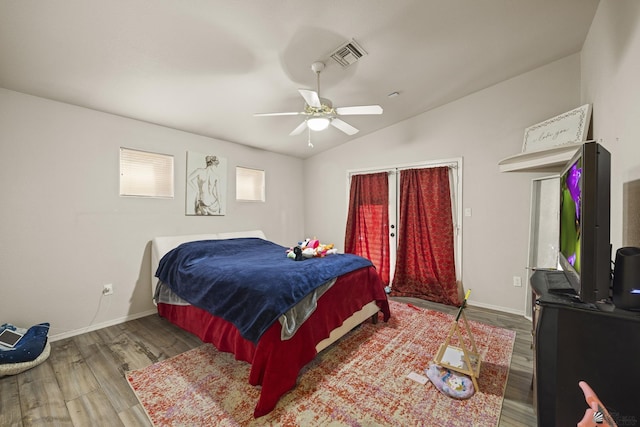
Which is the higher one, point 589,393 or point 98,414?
point 589,393

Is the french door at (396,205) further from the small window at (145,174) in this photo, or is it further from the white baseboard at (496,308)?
the small window at (145,174)

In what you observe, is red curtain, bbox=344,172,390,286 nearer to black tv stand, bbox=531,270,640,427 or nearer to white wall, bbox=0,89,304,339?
white wall, bbox=0,89,304,339

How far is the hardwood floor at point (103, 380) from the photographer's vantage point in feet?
5.31

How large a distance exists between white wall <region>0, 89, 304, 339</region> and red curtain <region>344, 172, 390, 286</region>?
260cm

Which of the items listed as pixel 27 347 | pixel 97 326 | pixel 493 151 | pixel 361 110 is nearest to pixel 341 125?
pixel 361 110

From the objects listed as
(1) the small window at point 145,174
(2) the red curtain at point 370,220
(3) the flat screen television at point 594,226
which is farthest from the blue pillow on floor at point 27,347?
(2) the red curtain at point 370,220

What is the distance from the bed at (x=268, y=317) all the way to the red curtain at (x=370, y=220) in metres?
1.45

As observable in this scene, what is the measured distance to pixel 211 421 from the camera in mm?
1583

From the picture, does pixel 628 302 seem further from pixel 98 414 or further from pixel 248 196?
pixel 248 196

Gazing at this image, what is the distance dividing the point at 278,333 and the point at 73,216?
8.37 ft

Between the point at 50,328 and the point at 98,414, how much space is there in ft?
5.10

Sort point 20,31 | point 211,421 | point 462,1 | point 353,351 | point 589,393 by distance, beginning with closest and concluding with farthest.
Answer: point 589,393 < point 211,421 < point 20,31 < point 462,1 < point 353,351

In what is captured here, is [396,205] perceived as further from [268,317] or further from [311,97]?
[268,317]

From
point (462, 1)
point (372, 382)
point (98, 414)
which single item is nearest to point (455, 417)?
point (372, 382)
